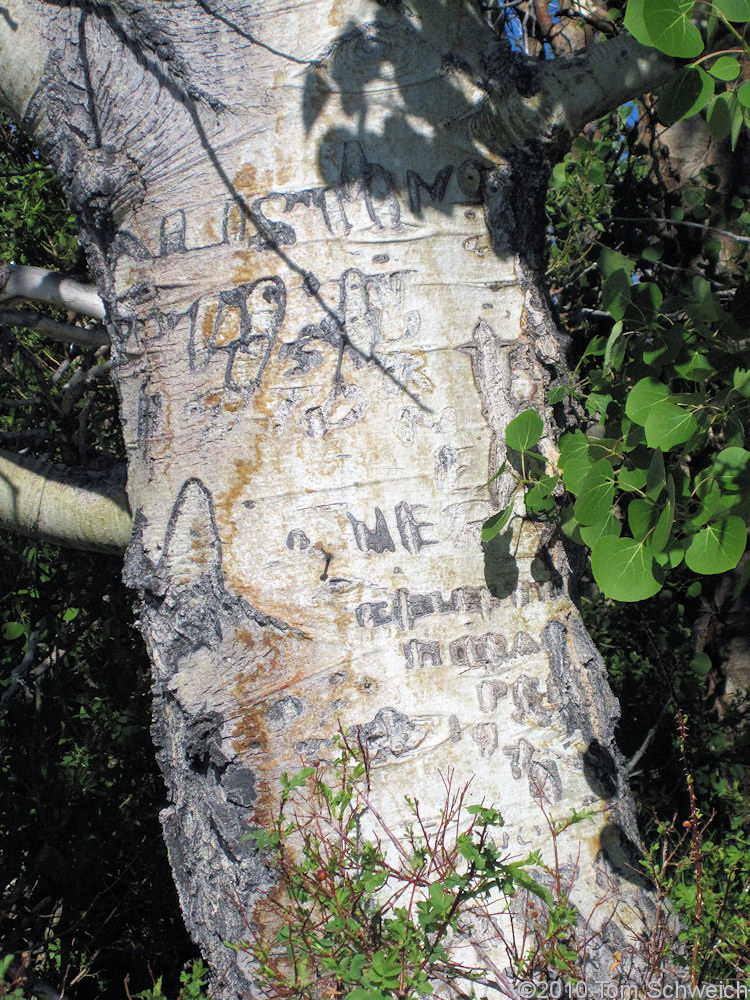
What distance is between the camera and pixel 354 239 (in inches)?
54.9

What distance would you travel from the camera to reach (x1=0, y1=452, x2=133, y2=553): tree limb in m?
1.94

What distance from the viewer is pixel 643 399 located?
4.14ft

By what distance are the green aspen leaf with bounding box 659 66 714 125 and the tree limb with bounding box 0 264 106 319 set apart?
4.42 feet

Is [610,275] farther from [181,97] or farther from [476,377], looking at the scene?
[181,97]

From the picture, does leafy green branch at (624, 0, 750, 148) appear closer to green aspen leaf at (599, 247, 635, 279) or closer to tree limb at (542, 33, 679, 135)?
green aspen leaf at (599, 247, 635, 279)

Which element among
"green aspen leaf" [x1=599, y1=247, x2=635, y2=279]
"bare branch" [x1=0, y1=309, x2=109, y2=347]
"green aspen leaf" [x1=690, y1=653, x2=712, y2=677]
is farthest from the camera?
"green aspen leaf" [x1=690, y1=653, x2=712, y2=677]

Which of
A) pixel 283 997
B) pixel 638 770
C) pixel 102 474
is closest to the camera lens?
pixel 283 997

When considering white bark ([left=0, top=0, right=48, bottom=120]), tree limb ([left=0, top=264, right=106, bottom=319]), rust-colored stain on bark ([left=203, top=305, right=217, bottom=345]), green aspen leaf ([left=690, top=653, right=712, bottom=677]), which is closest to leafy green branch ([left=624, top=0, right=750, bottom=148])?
rust-colored stain on bark ([left=203, top=305, right=217, bottom=345])

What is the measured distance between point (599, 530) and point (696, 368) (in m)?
0.35

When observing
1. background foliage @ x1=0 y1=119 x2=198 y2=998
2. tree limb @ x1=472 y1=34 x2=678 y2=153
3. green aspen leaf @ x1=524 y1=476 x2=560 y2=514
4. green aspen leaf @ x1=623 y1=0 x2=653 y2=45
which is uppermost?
tree limb @ x1=472 y1=34 x2=678 y2=153

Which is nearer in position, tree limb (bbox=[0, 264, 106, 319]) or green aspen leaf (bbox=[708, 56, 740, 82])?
green aspen leaf (bbox=[708, 56, 740, 82])

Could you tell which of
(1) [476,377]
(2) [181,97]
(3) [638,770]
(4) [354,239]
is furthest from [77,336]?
(3) [638,770]

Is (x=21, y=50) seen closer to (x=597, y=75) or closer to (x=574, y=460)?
(x=597, y=75)

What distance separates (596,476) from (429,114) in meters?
0.77
